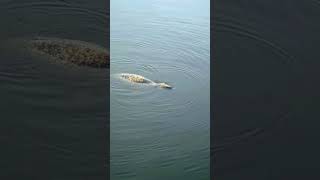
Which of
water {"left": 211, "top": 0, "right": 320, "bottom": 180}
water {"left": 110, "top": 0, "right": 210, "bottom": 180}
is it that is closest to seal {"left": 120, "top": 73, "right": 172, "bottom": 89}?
water {"left": 110, "top": 0, "right": 210, "bottom": 180}

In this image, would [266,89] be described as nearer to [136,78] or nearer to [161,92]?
[161,92]

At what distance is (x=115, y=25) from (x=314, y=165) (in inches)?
64.2

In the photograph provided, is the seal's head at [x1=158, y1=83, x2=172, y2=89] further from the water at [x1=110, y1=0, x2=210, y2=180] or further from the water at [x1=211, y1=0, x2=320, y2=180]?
the water at [x1=211, y1=0, x2=320, y2=180]

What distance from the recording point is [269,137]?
3.36 m

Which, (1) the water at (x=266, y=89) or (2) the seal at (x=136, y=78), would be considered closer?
(2) the seal at (x=136, y=78)
